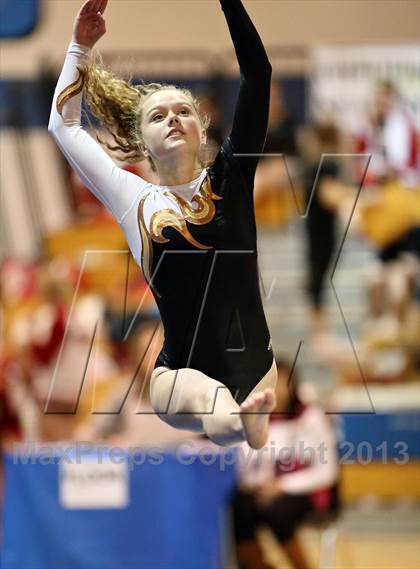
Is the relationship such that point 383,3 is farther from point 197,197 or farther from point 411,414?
point 411,414

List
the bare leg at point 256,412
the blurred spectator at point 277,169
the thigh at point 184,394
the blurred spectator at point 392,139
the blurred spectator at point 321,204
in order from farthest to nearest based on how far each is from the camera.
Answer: the blurred spectator at point 392,139
the blurred spectator at point 321,204
the blurred spectator at point 277,169
the thigh at point 184,394
the bare leg at point 256,412

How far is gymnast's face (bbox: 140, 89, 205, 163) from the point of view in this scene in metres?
2.43

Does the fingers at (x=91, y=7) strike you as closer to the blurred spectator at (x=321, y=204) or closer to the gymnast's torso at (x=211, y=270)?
the gymnast's torso at (x=211, y=270)

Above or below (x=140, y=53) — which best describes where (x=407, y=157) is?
below

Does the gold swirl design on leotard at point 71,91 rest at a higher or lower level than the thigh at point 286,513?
higher

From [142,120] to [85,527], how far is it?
2373 mm

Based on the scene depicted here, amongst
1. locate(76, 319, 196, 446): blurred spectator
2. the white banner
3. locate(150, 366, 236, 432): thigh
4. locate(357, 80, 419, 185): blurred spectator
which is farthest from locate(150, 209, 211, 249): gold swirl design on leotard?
the white banner

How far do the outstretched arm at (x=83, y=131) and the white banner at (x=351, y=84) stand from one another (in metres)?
3.19

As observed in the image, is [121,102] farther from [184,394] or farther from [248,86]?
[184,394]

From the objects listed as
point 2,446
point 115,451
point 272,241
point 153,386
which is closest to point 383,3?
point 153,386

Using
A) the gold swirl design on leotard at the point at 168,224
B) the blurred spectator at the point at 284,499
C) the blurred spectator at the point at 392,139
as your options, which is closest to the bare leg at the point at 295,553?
the blurred spectator at the point at 284,499

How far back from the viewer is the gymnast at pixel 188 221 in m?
2.45

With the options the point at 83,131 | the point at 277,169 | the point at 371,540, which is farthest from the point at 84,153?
the point at 371,540

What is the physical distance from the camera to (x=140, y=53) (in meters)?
3.41
